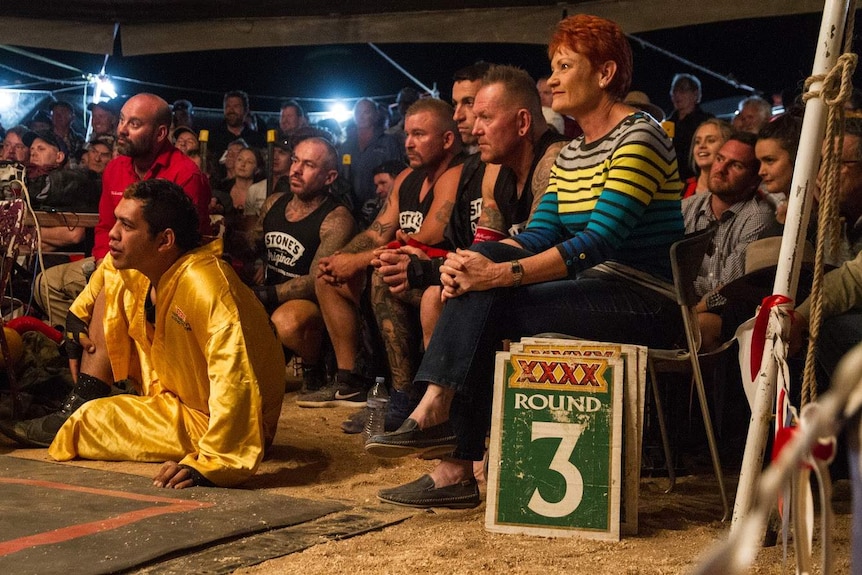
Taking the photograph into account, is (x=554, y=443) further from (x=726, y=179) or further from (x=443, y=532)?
(x=726, y=179)

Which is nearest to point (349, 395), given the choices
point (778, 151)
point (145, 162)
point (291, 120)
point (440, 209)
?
point (440, 209)

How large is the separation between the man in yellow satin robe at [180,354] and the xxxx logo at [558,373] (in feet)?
3.44

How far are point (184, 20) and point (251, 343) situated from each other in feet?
17.1

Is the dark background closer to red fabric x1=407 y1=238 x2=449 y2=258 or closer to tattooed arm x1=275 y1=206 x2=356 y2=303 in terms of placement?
tattooed arm x1=275 y1=206 x2=356 y2=303

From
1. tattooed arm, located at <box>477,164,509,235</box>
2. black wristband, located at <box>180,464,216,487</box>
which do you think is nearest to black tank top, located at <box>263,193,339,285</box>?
tattooed arm, located at <box>477,164,509,235</box>

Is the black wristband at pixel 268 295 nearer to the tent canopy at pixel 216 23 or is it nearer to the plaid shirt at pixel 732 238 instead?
the plaid shirt at pixel 732 238

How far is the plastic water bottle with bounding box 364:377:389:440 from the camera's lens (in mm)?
4309

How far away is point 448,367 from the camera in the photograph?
2.86 m

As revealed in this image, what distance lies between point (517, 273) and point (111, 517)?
1.32m

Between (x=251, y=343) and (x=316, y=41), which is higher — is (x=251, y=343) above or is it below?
below

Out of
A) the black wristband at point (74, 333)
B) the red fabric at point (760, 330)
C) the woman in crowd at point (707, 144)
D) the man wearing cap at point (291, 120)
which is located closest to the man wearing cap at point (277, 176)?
the man wearing cap at point (291, 120)

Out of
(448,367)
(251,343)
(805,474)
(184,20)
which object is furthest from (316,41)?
(805,474)

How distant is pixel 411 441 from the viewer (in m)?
2.79

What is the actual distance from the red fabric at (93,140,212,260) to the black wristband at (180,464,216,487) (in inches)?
73.1
